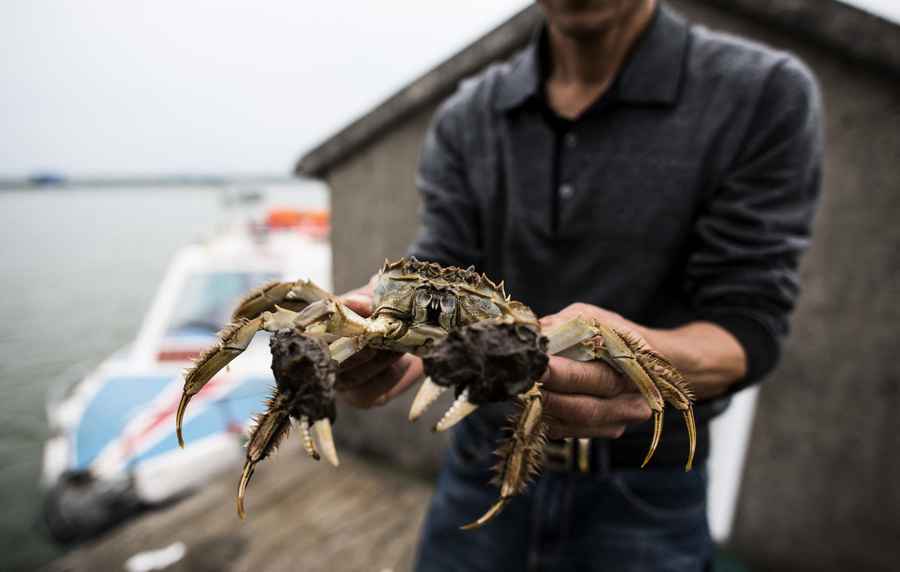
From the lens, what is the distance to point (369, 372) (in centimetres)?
171

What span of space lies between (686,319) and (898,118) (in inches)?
73.7

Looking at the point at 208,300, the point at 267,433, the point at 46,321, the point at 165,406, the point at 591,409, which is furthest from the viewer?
the point at 46,321

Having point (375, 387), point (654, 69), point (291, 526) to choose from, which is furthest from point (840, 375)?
point (291, 526)

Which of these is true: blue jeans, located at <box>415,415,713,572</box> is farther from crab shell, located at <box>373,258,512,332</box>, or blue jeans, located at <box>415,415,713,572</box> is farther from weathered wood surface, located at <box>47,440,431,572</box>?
weathered wood surface, located at <box>47,440,431,572</box>

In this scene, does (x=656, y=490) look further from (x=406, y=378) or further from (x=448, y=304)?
(x=448, y=304)

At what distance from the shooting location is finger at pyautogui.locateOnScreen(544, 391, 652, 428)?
4.43 feet

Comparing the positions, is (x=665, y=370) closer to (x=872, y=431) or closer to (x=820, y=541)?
(x=872, y=431)

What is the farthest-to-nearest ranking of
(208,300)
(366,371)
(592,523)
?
1. (208,300)
2. (592,523)
3. (366,371)

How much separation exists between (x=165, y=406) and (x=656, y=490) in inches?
245

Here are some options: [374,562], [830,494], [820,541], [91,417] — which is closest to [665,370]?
[830,494]

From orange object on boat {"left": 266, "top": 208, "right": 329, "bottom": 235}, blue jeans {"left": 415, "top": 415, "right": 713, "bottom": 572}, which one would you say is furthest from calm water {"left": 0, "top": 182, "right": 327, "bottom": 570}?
blue jeans {"left": 415, "top": 415, "right": 713, "bottom": 572}

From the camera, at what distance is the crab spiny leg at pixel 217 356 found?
141 centimetres

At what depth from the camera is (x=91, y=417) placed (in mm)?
6430

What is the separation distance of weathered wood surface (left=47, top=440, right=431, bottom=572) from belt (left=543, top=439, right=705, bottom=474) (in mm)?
2509
